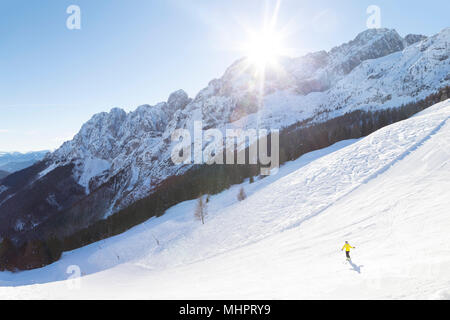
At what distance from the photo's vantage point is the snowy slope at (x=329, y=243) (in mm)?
7137

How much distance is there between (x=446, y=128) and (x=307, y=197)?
19920 millimetres

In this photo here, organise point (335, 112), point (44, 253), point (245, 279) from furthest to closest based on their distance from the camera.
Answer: point (335, 112), point (44, 253), point (245, 279)

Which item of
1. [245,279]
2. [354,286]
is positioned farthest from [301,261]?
[354,286]

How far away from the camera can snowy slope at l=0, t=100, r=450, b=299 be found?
7.14m

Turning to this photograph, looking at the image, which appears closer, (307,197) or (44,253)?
(307,197)

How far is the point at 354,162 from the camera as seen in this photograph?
2786cm

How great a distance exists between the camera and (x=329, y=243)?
12.6 meters

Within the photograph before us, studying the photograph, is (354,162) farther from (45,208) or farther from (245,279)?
Answer: (45,208)

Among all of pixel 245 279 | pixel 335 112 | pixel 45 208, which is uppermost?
pixel 335 112

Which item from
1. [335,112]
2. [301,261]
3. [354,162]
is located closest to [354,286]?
[301,261]

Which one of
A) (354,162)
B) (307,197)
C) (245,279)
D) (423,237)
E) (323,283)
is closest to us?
(323,283)

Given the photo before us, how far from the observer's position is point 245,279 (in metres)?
10.8

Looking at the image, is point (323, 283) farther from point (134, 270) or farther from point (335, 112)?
point (335, 112)

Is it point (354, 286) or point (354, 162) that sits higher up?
point (354, 162)
